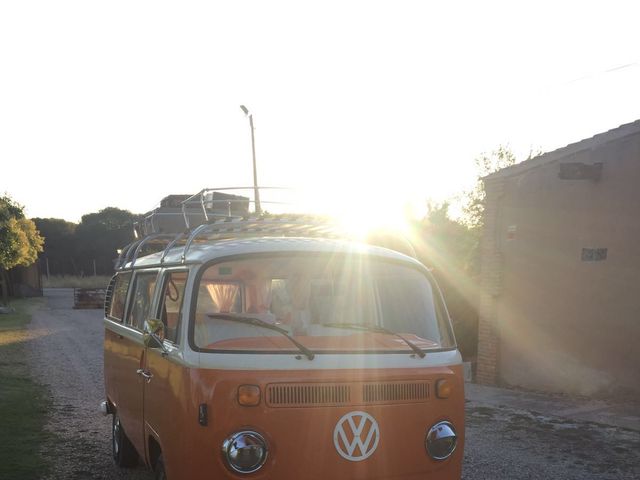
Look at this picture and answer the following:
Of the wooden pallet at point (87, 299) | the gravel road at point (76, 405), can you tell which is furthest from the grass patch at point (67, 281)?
the gravel road at point (76, 405)

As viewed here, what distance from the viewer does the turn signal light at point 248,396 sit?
13.0 feet

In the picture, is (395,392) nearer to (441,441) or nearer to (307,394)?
(441,441)

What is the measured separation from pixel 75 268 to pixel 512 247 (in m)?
87.0

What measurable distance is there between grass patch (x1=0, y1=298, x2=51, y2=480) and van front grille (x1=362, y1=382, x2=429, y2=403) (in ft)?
13.8

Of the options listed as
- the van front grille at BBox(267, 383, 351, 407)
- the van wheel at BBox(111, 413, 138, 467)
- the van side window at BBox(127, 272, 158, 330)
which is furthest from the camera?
the van wheel at BBox(111, 413, 138, 467)

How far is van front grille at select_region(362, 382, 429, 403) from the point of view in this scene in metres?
4.17

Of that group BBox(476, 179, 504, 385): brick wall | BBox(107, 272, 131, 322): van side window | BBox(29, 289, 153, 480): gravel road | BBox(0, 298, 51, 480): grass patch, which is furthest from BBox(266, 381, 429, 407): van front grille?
BBox(476, 179, 504, 385): brick wall

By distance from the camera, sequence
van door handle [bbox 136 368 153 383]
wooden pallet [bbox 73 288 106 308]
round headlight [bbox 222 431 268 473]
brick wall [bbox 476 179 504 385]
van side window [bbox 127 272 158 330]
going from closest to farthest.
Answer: round headlight [bbox 222 431 268 473] < van door handle [bbox 136 368 153 383] < van side window [bbox 127 272 158 330] < brick wall [bbox 476 179 504 385] < wooden pallet [bbox 73 288 106 308]

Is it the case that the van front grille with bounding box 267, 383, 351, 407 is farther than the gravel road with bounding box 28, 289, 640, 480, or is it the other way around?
the gravel road with bounding box 28, 289, 640, 480

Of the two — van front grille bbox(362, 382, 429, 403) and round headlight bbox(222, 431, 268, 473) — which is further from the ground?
van front grille bbox(362, 382, 429, 403)

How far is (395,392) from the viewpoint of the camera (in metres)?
4.25

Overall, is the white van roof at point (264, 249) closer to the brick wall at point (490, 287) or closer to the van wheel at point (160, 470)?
the van wheel at point (160, 470)

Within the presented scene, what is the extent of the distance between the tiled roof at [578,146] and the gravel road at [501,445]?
4.54 meters

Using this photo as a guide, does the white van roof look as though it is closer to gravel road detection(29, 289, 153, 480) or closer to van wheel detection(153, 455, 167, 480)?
van wheel detection(153, 455, 167, 480)
